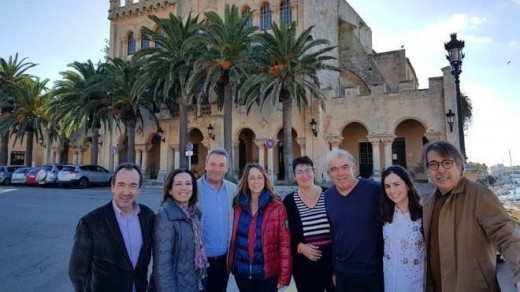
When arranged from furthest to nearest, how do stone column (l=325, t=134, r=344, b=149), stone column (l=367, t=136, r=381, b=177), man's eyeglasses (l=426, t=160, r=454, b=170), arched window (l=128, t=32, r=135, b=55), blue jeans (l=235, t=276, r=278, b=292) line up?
arched window (l=128, t=32, r=135, b=55) < stone column (l=325, t=134, r=344, b=149) < stone column (l=367, t=136, r=381, b=177) < blue jeans (l=235, t=276, r=278, b=292) < man's eyeglasses (l=426, t=160, r=454, b=170)

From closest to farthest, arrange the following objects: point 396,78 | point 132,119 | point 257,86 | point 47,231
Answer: point 47,231 < point 257,86 < point 132,119 < point 396,78

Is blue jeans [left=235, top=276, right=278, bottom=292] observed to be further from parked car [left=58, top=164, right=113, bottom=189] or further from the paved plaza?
parked car [left=58, top=164, right=113, bottom=189]

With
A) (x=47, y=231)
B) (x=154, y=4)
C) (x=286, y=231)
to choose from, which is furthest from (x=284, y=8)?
(x=286, y=231)

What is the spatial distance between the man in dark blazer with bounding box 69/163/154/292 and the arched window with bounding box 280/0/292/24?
81.1 feet

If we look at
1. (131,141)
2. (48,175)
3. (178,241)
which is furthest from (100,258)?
(48,175)

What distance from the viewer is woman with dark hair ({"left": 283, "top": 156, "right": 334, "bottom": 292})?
2988 millimetres

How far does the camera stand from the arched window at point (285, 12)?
81.6 ft

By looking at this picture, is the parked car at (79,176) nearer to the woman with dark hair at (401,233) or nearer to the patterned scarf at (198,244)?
the patterned scarf at (198,244)

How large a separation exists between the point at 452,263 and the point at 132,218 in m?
2.47

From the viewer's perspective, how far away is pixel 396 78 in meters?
27.0

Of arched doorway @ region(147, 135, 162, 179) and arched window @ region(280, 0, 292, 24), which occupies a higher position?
arched window @ region(280, 0, 292, 24)

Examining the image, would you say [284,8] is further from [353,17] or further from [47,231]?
[47,231]

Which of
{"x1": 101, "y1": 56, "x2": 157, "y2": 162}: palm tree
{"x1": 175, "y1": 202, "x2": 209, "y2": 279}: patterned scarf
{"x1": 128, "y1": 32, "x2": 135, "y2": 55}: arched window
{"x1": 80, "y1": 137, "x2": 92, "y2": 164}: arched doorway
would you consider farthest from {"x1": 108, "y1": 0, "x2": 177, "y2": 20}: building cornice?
{"x1": 175, "y1": 202, "x2": 209, "y2": 279}: patterned scarf

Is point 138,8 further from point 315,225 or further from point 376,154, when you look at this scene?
point 315,225
